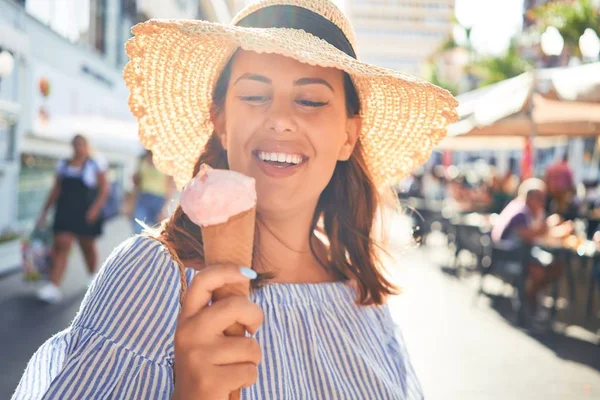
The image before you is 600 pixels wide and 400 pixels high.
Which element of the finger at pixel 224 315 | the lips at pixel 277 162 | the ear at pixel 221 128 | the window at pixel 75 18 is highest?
the window at pixel 75 18

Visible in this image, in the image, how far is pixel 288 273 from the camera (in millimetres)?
1686

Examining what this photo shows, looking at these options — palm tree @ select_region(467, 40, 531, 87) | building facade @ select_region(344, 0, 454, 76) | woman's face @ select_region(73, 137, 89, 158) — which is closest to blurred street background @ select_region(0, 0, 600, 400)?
woman's face @ select_region(73, 137, 89, 158)

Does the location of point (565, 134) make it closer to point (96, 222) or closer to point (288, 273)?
point (96, 222)

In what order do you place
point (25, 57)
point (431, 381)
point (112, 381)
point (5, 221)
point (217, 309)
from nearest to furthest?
point (217, 309) < point (112, 381) < point (431, 381) < point (5, 221) < point (25, 57)

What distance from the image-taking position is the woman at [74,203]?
6.48 meters

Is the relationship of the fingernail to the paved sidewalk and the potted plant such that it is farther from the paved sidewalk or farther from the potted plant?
the potted plant

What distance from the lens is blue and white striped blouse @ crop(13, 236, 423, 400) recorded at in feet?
3.68

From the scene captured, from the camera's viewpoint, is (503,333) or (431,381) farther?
(503,333)

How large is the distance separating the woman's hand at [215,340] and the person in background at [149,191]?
6.26 metres

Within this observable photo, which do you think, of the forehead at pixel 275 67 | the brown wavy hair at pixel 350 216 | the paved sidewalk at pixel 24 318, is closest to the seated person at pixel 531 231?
the paved sidewalk at pixel 24 318

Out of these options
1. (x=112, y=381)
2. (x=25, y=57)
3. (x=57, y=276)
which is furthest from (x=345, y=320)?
(x=25, y=57)

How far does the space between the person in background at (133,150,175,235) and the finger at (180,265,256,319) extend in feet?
20.5

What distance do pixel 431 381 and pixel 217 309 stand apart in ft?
13.2

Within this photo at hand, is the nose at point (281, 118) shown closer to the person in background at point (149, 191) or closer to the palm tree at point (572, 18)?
the person in background at point (149, 191)
